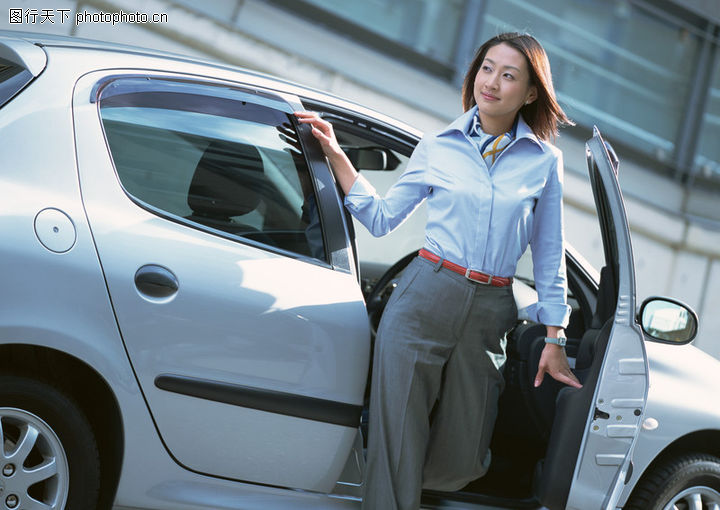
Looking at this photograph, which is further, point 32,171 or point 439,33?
point 439,33

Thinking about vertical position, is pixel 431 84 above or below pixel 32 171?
above

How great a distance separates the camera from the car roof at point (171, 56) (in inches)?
102

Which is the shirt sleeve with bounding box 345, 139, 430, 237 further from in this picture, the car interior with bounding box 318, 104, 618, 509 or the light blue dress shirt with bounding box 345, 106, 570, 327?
the car interior with bounding box 318, 104, 618, 509

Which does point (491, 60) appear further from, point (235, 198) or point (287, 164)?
point (235, 198)

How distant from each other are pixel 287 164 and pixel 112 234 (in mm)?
683

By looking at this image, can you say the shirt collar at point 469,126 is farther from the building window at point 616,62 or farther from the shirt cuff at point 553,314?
the building window at point 616,62

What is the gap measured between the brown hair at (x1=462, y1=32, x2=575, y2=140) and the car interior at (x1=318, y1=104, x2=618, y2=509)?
11.6 inches

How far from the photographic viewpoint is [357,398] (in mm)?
2736

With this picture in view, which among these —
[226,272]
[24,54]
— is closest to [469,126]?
[226,272]

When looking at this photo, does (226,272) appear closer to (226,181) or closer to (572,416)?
(226,181)

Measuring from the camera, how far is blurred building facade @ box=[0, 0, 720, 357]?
25.2ft

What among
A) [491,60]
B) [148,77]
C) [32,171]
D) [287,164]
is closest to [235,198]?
[287,164]

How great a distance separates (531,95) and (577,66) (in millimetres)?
7174

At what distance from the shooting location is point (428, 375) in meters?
2.71
